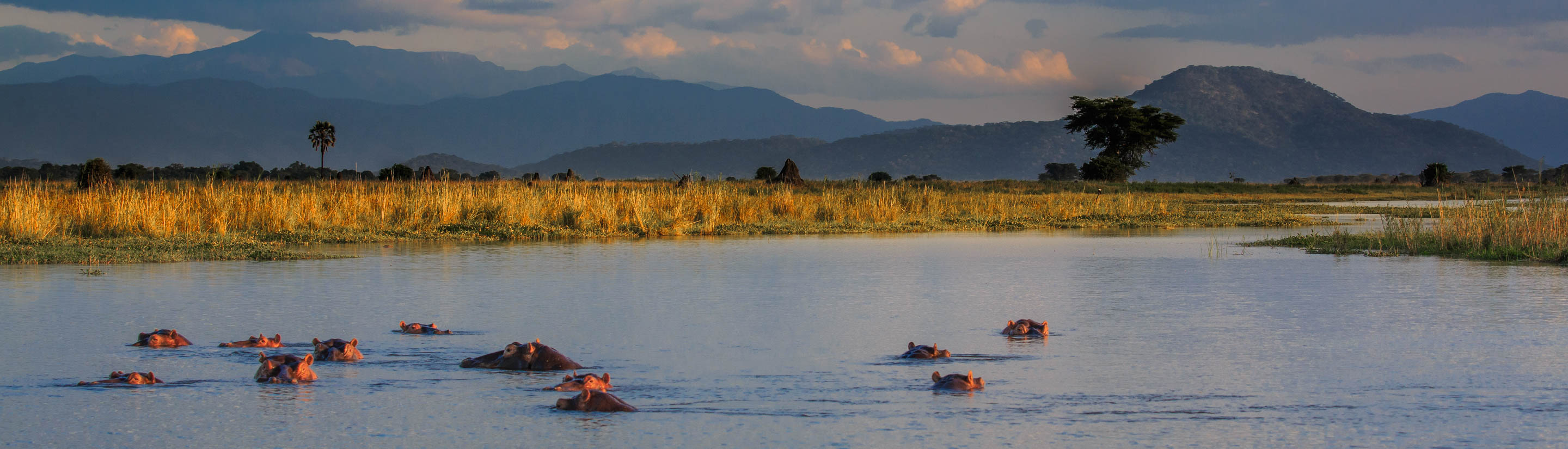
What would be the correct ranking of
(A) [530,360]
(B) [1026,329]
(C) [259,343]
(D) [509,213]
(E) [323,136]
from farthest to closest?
(E) [323,136]
(D) [509,213]
(B) [1026,329]
(C) [259,343]
(A) [530,360]

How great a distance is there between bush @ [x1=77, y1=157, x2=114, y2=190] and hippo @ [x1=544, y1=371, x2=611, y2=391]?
20.3 metres

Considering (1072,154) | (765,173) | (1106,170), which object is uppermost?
(1072,154)

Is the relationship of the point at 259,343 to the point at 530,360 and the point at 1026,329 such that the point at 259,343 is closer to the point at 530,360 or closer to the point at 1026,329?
the point at 530,360

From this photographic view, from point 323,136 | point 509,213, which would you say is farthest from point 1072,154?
point 509,213

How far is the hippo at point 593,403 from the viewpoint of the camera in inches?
187

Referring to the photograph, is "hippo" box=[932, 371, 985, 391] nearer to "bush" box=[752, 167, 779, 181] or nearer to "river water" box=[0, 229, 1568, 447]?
"river water" box=[0, 229, 1568, 447]

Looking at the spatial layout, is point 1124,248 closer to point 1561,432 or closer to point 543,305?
point 543,305

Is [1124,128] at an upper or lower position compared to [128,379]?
upper

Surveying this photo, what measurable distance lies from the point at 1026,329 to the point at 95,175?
78.4 feet

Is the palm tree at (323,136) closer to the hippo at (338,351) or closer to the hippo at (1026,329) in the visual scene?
the hippo at (338,351)

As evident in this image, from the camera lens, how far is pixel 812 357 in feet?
19.7

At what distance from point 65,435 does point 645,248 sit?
34.3ft

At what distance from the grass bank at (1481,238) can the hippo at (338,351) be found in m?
10.6

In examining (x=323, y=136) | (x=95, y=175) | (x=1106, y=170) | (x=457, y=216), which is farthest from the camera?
(x=1106, y=170)
